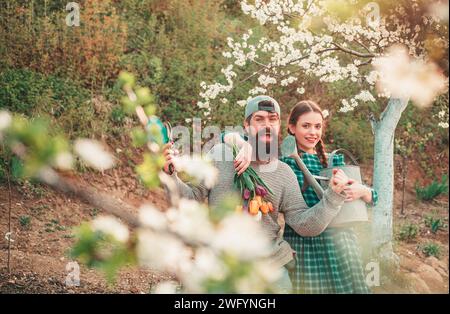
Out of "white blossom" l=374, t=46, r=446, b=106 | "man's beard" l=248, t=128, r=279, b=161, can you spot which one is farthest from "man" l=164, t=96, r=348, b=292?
"white blossom" l=374, t=46, r=446, b=106

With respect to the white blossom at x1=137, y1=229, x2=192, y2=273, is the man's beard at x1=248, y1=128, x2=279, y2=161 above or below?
above

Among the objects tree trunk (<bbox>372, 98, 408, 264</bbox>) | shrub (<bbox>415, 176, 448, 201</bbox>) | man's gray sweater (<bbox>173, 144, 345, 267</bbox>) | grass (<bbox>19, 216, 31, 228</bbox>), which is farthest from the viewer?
shrub (<bbox>415, 176, 448, 201</bbox>)

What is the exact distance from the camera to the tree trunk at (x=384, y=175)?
4301 millimetres

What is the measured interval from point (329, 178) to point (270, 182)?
265 millimetres

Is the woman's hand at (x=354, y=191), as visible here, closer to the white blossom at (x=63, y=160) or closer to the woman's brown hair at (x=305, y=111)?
the woman's brown hair at (x=305, y=111)

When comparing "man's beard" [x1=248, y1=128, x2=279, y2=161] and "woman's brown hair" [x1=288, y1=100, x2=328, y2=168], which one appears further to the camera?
"woman's brown hair" [x1=288, y1=100, x2=328, y2=168]

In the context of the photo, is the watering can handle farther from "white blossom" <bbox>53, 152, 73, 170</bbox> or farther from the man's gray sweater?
"white blossom" <bbox>53, 152, 73, 170</bbox>

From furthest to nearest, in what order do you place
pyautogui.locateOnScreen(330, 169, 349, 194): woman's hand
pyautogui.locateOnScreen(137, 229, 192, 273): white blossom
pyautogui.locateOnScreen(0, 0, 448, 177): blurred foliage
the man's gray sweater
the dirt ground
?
pyautogui.locateOnScreen(0, 0, 448, 177): blurred foliage → the dirt ground → the man's gray sweater → pyautogui.locateOnScreen(330, 169, 349, 194): woman's hand → pyautogui.locateOnScreen(137, 229, 192, 273): white blossom

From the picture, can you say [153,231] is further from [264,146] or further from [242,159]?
[264,146]

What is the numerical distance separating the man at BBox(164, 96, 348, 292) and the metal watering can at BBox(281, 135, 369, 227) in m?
0.07

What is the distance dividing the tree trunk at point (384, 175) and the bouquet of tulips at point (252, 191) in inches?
91.5

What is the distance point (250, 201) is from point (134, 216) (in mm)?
1199

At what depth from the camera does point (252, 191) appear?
2.15m

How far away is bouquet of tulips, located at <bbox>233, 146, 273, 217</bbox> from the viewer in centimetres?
208
